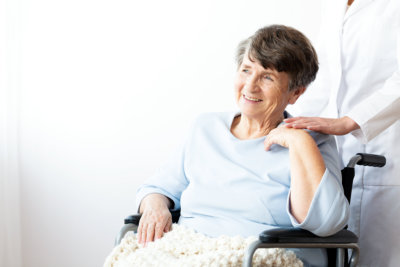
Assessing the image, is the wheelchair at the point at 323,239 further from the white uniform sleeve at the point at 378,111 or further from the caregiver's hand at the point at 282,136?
the caregiver's hand at the point at 282,136

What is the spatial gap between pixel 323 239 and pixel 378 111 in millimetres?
540

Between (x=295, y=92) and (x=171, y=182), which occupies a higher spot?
(x=295, y=92)

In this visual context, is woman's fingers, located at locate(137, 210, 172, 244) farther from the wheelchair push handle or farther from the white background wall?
the white background wall

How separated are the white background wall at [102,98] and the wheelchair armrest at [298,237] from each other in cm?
113

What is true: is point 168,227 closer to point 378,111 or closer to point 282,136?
point 282,136

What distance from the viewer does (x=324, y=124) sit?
5.74ft

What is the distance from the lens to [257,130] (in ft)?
6.03

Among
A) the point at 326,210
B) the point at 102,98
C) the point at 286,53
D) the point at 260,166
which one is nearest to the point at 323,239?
the point at 326,210

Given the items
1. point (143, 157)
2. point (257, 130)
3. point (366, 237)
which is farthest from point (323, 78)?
point (143, 157)

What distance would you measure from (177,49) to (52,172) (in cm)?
91

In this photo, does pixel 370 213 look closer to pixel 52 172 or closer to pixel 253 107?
pixel 253 107

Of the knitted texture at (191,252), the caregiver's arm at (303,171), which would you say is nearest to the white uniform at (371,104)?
the caregiver's arm at (303,171)

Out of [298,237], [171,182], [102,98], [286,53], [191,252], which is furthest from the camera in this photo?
[102,98]

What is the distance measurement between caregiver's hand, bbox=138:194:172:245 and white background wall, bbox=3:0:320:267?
78 cm
